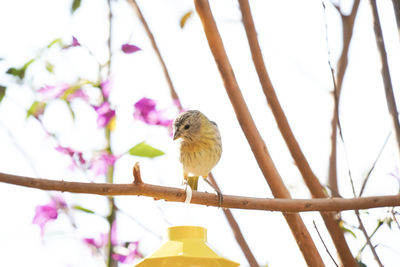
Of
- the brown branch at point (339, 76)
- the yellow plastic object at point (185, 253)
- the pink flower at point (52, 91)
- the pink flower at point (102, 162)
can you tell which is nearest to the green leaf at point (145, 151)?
the pink flower at point (102, 162)

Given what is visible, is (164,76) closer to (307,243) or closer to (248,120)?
(248,120)

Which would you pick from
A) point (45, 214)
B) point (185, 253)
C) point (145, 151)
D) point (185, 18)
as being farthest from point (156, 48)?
point (185, 253)

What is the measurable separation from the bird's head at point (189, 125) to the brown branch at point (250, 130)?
48 centimetres

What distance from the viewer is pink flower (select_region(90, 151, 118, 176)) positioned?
1.48m

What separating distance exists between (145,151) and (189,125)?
608 mm

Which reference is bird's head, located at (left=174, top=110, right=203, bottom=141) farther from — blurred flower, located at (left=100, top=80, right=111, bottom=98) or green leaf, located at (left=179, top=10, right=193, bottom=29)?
blurred flower, located at (left=100, top=80, right=111, bottom=98)

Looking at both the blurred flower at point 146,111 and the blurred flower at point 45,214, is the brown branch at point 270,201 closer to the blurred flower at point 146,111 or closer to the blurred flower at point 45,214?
the blurred flower at point 146,111

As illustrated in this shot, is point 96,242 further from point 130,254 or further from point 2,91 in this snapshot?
point 2,91

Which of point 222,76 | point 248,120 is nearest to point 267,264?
point 248,120

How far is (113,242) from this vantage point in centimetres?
145

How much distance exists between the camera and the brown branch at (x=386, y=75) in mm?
1403

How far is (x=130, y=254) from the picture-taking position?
1.65m

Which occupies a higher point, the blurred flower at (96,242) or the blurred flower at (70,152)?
the blurred flower at (70,152)

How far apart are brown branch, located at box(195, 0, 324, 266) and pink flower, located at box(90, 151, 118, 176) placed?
397 mm
